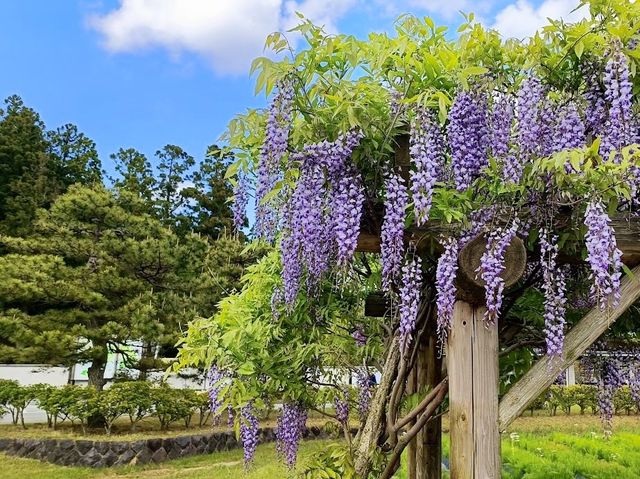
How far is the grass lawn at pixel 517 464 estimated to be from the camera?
6.18 metres

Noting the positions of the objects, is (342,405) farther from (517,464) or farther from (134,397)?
(134,397)

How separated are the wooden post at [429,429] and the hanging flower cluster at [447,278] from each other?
0.99m

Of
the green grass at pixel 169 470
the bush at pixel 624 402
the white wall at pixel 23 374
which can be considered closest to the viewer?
the green grass at pixel 169 470

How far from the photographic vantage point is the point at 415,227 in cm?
257

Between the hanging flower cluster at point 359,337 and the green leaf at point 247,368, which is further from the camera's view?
the hanging flower cluster at point 359,337

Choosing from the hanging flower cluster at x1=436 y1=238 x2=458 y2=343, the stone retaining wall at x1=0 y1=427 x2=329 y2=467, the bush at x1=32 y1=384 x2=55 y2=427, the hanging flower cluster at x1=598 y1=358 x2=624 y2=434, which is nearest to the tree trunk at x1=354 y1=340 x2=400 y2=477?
the hanging flower cluster at x1=436 y1=238 x2=458 y2=343

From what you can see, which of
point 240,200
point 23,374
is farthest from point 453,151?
point 23,374

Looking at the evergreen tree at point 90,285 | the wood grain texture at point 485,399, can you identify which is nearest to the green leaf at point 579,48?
the wood grain texture at point 485,399

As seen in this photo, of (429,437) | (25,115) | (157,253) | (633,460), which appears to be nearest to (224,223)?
(25,115)

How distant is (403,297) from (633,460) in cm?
579

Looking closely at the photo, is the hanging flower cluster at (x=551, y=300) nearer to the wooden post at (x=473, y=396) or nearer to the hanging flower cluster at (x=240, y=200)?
the wooden post at (x=473, y=396)

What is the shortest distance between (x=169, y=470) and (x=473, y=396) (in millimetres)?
7482

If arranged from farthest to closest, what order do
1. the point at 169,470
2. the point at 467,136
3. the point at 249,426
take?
the point at 169,470
the point at 249,426
the point at 467,136

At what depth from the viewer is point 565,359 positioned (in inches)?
100
